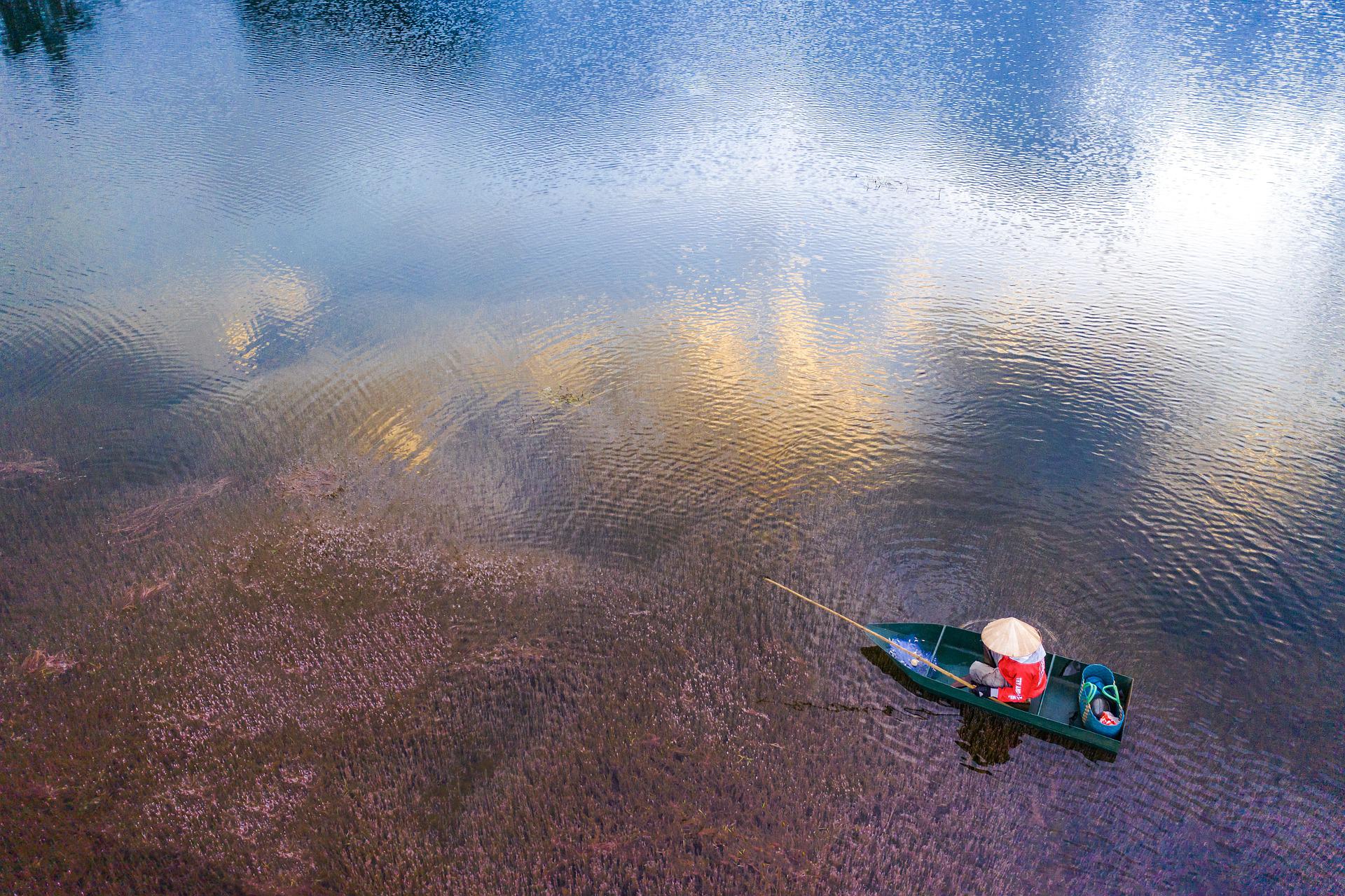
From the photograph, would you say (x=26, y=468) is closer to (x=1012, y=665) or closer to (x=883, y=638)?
(x=883, y=638)

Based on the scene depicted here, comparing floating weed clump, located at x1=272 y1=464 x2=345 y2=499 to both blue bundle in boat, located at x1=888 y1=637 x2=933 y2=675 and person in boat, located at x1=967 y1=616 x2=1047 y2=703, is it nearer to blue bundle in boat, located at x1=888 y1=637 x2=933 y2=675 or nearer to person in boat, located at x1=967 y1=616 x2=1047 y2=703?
blue bundle in boat, located at x1=888 y1=637 x2=933 y2=675

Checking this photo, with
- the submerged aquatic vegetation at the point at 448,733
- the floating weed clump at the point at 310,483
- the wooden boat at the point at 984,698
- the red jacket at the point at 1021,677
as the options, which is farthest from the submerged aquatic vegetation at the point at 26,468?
the red jacket at the point at 1021,677

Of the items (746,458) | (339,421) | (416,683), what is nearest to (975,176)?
(746,458)

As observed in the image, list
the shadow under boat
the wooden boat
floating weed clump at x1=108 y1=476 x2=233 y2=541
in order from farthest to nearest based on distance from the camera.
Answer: floating weed clump at x1=108 y1=476 x2=233 y2=541
the shadow under boat
the wooden boat

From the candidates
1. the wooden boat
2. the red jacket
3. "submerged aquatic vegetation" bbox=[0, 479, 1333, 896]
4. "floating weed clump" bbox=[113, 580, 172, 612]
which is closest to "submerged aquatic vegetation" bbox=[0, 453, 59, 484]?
"submerged aquatic vegetation" bbox=[0, 479, 1333, 896]

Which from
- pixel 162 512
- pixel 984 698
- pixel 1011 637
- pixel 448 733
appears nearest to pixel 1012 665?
pixel 1011 637

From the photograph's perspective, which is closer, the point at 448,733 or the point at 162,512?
the point at 448,733
